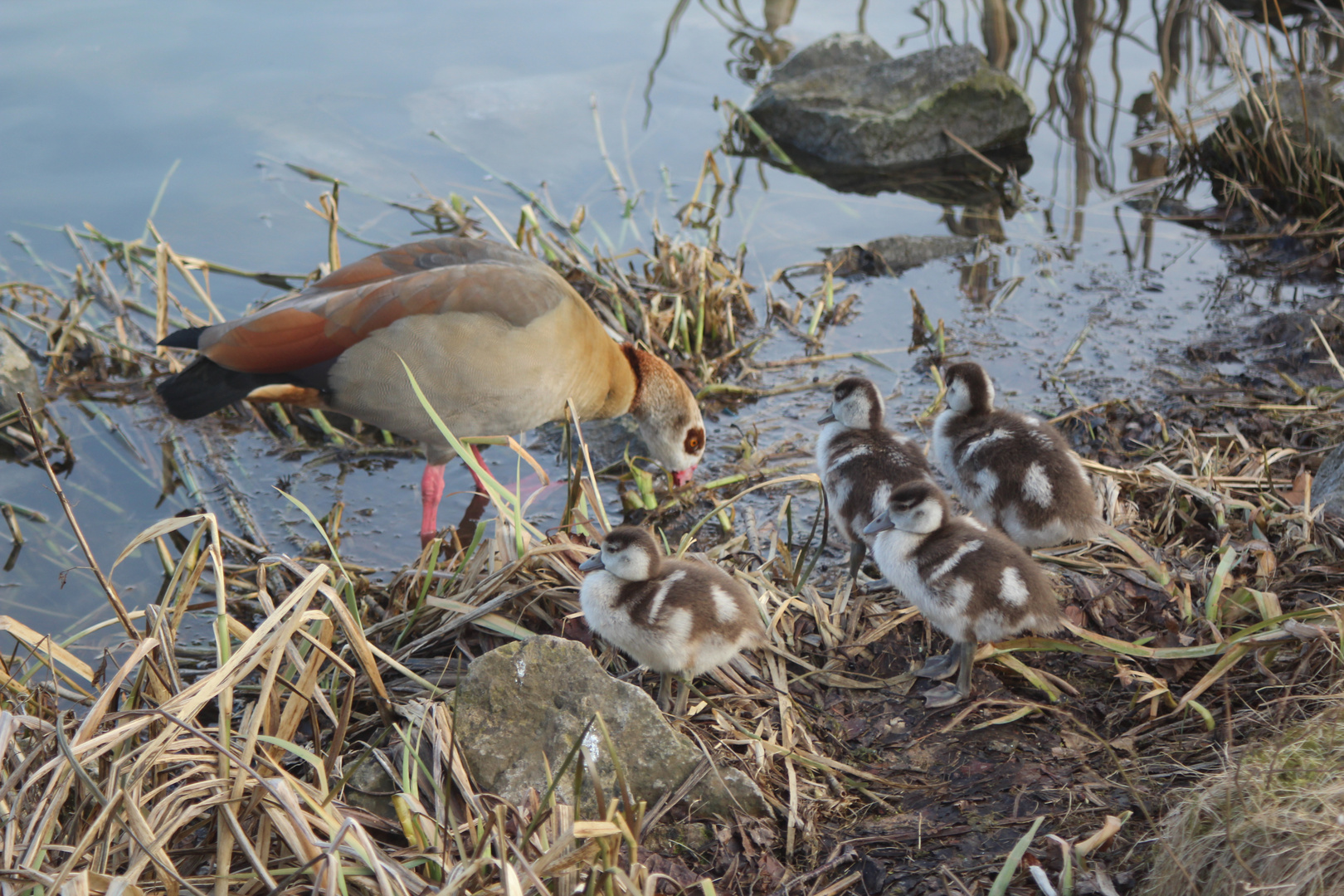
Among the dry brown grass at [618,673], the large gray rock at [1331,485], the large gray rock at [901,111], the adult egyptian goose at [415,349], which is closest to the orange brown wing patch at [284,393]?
the adult egyptian goose at [415,349]

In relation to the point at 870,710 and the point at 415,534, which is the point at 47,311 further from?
the point at 870,710

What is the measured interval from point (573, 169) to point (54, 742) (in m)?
6.33

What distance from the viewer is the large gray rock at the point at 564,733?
2812mm

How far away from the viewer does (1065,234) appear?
748 cm

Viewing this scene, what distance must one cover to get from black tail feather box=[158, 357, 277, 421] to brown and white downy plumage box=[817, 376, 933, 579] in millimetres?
2398

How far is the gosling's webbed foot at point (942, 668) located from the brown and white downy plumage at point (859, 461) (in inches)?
20.1

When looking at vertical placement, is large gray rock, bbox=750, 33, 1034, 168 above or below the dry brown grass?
above

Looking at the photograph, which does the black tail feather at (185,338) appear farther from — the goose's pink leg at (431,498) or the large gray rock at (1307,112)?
the large gray rock at (1307,112)

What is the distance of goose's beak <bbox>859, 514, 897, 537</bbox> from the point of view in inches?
141

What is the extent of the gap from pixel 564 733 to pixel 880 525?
134 centimetres

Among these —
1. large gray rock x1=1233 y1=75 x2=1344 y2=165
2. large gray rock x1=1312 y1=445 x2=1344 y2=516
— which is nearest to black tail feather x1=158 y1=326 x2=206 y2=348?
large gray rock x1=1312 y1=445 x2=1344 y2=516

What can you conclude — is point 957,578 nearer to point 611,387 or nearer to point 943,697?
point 943,697

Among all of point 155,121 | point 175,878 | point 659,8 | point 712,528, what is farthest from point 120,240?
point 659,8

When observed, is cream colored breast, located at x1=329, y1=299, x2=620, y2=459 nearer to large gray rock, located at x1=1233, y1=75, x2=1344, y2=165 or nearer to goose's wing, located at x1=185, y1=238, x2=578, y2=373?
goose's wing, located at x1=185, y1=238, x2=578, y2=373
